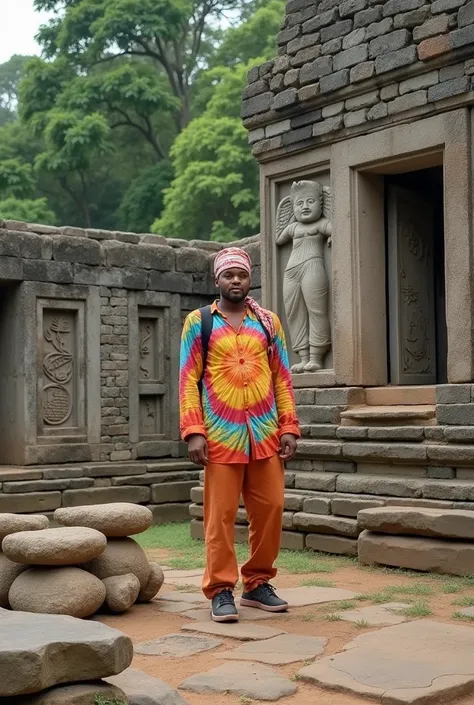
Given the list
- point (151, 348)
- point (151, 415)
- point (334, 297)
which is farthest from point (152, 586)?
point (151, 348)

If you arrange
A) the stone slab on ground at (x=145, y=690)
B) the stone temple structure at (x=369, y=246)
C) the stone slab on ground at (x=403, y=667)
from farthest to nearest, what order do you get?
the stone temple structure at (x=369, y=246) → the stone slab on ground at (x=403, y=667) → the stone slab on ground at (x=145, y=690)

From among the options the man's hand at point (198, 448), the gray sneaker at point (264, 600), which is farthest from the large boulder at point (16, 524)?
the gray sneaker at point (264, 600)

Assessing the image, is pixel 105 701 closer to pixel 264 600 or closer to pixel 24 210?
pixel 264 600

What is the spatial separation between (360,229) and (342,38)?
163cm

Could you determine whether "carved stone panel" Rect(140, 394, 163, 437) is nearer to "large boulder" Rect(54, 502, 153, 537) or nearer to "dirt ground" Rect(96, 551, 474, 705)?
"dirt ground" Rect(96, 551, 474, 705)

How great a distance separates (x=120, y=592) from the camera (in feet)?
17.8

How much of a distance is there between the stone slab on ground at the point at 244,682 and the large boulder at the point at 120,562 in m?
1.56

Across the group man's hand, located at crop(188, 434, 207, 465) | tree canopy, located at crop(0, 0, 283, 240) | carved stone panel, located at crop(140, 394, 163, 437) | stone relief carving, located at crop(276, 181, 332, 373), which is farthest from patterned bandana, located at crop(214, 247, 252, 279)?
tree canopy, located at crop(0, 0, 283, 240)

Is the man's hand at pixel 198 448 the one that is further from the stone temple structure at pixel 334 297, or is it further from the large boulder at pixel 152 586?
the stone temple structure at pixel 334 297

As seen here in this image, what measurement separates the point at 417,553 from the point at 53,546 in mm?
2750

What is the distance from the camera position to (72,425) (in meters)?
11.0

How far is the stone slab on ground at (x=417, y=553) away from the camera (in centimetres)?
647

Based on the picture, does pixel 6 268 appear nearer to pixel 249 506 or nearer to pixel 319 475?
pixel 319 475

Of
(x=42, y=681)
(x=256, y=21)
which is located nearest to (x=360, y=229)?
(x=42, y=681)
